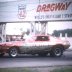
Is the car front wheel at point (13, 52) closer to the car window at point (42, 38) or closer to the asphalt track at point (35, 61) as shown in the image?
the asphalt track at point (35, 61)

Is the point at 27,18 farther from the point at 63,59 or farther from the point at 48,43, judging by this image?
the point at 63,59

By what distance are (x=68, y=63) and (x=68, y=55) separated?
0.13 m

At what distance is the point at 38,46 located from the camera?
4.97m

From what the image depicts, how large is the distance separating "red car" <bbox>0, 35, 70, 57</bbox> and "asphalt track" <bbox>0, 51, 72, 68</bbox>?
0.25 ft

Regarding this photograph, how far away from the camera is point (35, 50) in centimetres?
497

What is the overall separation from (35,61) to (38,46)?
10.1 inches

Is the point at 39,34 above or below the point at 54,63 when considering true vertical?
above

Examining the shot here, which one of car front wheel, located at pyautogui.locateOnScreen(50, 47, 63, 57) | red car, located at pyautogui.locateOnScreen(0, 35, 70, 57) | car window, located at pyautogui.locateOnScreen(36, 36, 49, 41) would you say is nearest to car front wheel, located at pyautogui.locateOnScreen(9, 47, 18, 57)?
red car, located at pyautogui.locateOnScreen(0, 35, 70, 57)

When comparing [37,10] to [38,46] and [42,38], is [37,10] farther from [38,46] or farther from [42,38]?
[38,46]

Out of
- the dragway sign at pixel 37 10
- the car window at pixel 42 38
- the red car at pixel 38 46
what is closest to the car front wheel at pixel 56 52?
the red car at pixel 38 46

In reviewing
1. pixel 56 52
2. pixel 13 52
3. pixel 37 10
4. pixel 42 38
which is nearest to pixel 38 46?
pixel 42 38

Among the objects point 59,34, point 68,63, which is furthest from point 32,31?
point 68,63

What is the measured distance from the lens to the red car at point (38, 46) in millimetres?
4934

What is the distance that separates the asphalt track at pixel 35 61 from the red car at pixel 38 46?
3.0 inches
